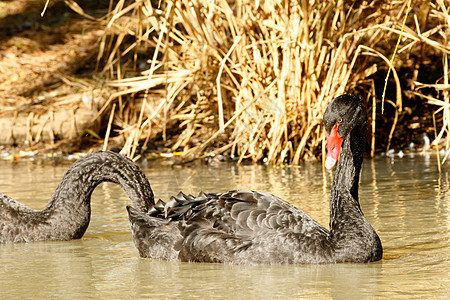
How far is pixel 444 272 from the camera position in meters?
4.27

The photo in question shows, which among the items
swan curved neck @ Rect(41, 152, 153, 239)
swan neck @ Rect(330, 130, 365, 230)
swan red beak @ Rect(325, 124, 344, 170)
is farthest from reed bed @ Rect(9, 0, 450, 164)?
swan red beak @ Rect(325, 124, 344, 170)

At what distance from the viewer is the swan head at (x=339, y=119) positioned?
14.6 ft

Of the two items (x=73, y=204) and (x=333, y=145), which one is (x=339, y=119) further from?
(x=73, y=204)

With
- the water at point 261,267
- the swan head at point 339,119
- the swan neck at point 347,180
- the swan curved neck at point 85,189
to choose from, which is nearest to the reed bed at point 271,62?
the water at point 261,267

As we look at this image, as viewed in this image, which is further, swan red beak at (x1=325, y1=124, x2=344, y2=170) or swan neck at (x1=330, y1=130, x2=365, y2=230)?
swan neck at (x1=330, y1=130, x2=365, y2=230)

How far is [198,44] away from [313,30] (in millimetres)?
1236

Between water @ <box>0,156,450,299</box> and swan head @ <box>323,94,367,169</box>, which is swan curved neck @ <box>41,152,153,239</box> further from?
swan head @ <box>323,94,367,169</box>

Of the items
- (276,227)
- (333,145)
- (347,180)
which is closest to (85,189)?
(276,227)

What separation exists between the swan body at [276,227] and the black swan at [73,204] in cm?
72

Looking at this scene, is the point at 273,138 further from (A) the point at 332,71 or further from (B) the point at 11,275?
(B) the point at 11,275

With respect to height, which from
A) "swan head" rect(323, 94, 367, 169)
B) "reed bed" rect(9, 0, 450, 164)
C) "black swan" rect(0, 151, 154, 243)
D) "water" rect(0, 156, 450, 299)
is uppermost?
"reed bed" rect(9, 0, 450, 164)

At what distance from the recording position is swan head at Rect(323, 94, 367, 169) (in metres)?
4.44

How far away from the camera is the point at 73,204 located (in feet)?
19.0

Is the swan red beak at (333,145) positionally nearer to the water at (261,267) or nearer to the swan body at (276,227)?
the swan body at (276,227)
